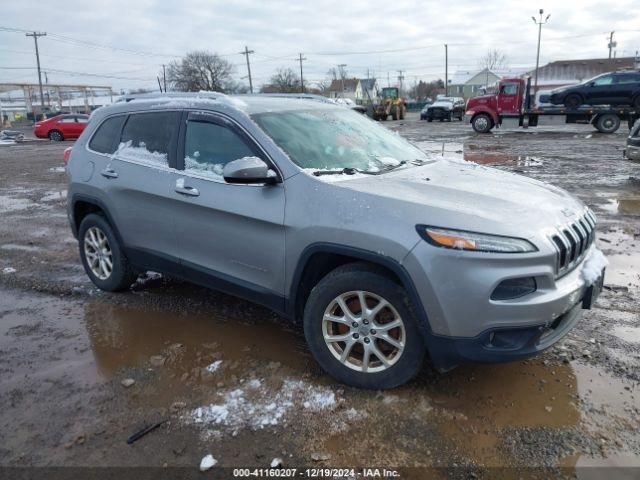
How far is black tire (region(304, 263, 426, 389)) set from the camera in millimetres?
2912

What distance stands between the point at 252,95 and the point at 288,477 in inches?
123

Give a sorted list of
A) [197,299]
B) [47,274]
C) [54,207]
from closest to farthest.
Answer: [197,299]
[47,274]
[54,207]

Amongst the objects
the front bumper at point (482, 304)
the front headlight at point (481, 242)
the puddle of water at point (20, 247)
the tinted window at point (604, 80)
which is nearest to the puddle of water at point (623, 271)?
the front bumper at point (482, 304)

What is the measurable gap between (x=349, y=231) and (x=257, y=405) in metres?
1.18

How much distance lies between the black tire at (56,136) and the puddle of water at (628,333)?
3113 centimetres

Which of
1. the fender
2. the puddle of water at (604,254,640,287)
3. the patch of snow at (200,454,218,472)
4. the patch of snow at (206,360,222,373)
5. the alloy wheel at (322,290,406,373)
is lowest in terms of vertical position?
the patch of snow at (200,454,218,472)

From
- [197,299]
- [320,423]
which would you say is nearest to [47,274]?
[197,299]

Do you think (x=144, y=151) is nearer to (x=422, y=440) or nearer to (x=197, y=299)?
(x=197, y=299)

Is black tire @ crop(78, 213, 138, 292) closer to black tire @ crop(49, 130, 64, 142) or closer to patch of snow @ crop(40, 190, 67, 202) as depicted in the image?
patch of snow @ crop(40, 190, 67, 202)

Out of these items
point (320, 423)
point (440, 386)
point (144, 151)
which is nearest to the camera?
point (320, 423)

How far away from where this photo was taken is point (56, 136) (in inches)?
1153

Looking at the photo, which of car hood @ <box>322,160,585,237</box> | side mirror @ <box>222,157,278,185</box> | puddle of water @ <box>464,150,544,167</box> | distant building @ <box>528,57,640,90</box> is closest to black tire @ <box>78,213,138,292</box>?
side mirror @ <box>222,157,278,185</box>

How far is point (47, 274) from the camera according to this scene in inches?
223

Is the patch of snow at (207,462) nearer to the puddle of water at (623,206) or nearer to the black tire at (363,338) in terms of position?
the black tire at (363,338)
